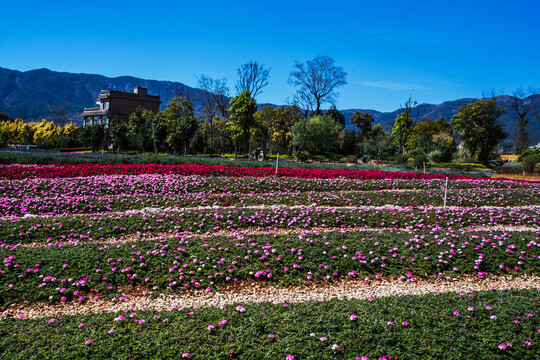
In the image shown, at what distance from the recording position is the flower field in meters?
3.55

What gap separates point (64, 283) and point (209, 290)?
2392mm

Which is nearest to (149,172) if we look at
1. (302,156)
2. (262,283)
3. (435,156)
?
(262,283)

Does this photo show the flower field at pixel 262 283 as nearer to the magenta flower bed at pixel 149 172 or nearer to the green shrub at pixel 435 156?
the magenta flower bed at pixel 149 172

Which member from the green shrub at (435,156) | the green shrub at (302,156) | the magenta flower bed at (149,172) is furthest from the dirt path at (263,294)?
the green shrub at (435,156)

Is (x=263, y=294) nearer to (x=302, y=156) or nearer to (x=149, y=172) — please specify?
(x=149, y=172)

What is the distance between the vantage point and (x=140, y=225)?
802 cm

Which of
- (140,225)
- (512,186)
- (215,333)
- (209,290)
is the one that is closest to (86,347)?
(215,333)

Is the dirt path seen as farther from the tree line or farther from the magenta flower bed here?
the tree line

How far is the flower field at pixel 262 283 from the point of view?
Answer: 11.6 feet

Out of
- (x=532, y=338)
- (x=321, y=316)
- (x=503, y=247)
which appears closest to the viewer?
(x=532, y=338)

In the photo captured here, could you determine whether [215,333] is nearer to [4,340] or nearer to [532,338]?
[4,340]

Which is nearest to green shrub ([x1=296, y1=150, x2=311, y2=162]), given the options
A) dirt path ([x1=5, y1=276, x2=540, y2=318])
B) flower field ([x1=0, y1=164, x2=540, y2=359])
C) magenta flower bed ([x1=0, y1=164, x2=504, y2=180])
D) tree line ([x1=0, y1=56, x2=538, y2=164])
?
tree line ([x1=0, y1=56, x2=538, y2=164])

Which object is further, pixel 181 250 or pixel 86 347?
pixel 181 250

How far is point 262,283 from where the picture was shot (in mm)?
5484
